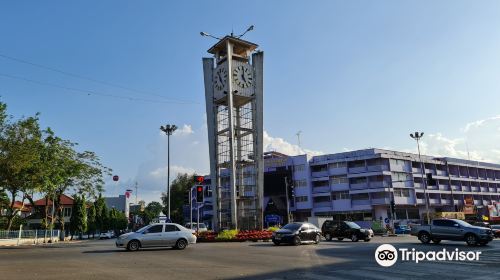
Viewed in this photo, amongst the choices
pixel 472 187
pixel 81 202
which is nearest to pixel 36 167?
pixel 81 202

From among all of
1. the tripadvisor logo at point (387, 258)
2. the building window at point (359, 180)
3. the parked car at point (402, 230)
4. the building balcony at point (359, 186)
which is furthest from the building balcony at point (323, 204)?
the tripadvisor logo at point (387, 258)

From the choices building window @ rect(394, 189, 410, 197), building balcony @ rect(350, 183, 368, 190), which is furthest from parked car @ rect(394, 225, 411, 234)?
building window @ rect(394, 189, 410, 197)

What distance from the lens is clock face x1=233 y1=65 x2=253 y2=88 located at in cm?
3706

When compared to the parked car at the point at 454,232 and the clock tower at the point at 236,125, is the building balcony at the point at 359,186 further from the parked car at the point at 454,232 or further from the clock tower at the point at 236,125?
the parked car at the point at 454,232

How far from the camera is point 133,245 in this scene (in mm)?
21312

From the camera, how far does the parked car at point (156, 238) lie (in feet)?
69.8

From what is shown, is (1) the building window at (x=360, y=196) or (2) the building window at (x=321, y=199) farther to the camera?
(2) the building window at (x=321, y=199)

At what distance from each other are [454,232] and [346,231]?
9.41m

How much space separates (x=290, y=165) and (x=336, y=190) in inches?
398

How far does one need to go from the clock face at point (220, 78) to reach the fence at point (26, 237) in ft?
88.4

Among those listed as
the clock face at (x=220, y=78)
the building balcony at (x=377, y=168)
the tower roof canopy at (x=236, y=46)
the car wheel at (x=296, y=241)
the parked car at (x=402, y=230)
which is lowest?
the parked car at (x=402, y=230)

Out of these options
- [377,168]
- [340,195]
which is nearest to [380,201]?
[377,168]

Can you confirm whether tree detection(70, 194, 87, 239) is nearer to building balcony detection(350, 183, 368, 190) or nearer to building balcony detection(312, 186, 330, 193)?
building balcony detection(312, 186, 330, 193)

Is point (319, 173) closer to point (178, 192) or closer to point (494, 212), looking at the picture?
point (494, 212)
